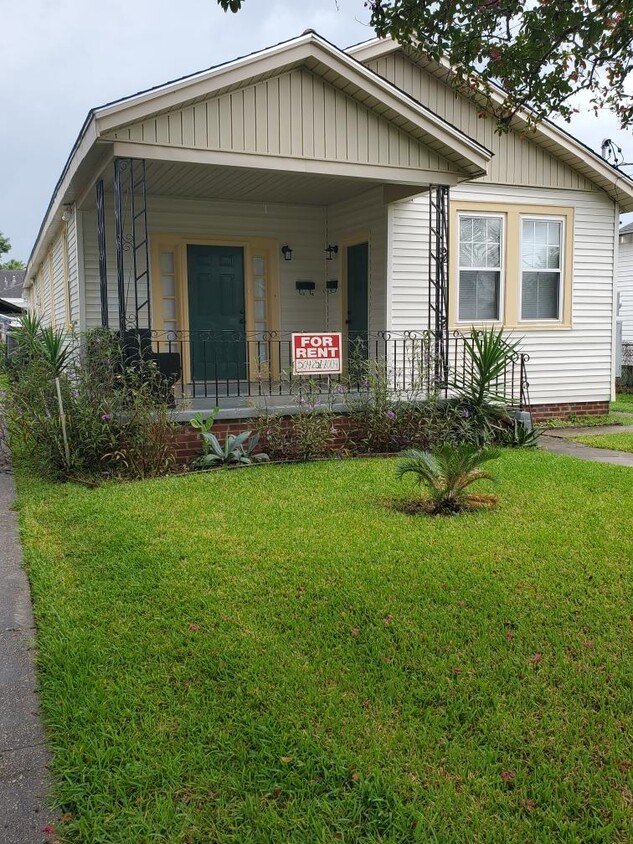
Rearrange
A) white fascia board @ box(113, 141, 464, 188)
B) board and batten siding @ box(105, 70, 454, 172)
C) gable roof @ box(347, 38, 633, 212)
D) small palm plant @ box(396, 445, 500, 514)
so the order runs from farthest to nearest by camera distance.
A: gable roof @ box(347, 38, 633, 212) < board and batten siding @ box(105, 70, 454, 172) < white fascia board @ box(113, 141, 464, 188) < small palm plant @ box(396, 445, 500, 514)

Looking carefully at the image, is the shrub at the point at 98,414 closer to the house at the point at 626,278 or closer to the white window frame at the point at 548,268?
the white window frame at the point at 548,268

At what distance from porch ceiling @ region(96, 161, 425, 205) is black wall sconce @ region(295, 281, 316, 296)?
1208mm

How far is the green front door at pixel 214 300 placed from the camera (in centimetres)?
1102

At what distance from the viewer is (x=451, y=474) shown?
579 centimetres

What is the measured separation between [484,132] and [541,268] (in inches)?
86.9

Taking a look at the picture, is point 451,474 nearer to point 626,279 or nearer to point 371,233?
point 371,233

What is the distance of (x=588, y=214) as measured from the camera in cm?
1164

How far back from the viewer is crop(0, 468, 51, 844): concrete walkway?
2.50 meters

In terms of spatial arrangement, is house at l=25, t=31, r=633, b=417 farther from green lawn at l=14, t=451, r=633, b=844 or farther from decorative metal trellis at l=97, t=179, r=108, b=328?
green lawn at l=14, t=451, r=633, b=844

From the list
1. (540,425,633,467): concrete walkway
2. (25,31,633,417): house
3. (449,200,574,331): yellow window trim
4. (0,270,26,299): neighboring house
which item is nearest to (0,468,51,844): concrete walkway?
(25,31,633,417): house

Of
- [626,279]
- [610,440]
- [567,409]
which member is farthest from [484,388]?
[626,279]

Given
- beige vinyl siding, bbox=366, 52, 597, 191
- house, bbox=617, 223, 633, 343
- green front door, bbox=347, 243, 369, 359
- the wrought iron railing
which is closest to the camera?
the wrought iron railing

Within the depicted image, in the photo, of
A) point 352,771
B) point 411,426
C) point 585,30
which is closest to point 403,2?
point 585,30

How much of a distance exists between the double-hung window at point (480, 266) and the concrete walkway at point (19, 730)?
25.8ft
